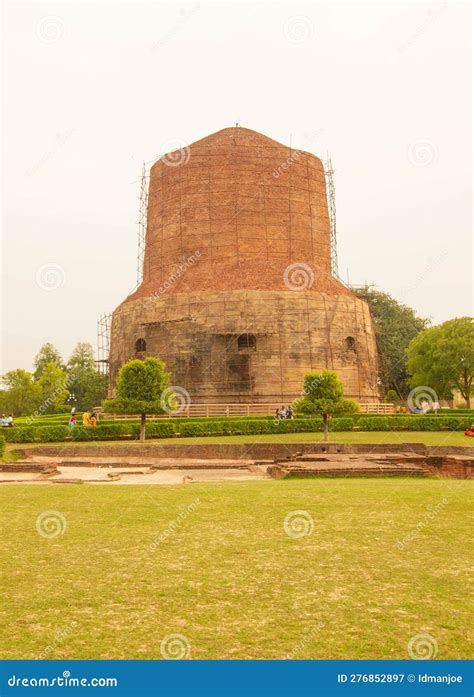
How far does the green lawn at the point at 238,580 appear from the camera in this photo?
140 inches

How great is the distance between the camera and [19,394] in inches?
1946

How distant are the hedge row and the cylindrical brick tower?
10021mm

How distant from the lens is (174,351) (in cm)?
3531

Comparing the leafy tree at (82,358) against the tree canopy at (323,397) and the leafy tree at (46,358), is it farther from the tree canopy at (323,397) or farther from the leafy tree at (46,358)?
the tree canopy at (323,397)

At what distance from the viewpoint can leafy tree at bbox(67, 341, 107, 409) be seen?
51312 mm

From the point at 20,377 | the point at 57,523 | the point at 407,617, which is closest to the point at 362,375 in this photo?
the point at 20,377

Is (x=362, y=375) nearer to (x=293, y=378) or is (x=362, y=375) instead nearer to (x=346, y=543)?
(x=293, y=378)

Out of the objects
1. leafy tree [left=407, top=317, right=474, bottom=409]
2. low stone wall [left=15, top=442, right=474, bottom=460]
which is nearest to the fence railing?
leafy tree [left=407, top=317, right=474, bottom=409]

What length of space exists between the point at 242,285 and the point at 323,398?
15.5 meters

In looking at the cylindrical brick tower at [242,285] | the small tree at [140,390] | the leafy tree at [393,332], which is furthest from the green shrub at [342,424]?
the leafy tree at [393,332]

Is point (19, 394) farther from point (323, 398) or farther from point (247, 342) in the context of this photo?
point (323, 398)

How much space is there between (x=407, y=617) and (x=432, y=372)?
1484 inches

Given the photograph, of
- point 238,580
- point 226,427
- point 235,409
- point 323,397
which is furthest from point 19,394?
point 238,580

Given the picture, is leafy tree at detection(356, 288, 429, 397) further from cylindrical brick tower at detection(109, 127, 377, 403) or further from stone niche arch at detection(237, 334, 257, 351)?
stone niche arch at detection(237, 334, 257, 351)
